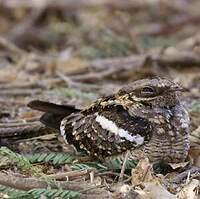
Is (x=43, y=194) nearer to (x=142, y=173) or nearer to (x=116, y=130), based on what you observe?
(x=142, y=173)

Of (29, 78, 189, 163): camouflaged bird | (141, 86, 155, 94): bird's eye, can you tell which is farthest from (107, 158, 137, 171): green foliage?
(141, 86, 155, 94): bird's eye

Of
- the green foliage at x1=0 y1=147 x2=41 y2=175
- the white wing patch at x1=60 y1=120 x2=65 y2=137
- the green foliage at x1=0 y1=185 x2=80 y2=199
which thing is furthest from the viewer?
the white wing patch at x1=60 y1=120 x2=65 y2=137

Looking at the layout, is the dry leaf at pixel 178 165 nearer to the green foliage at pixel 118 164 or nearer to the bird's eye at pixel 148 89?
the green foliage at pixel 118 164

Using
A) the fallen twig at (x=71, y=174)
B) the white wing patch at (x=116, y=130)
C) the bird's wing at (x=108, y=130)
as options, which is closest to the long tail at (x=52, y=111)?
the bird's wing at (x=108, y=130)

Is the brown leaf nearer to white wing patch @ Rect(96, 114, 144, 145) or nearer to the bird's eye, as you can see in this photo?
white wing patch @ Rect(96, 114, 144, 145)

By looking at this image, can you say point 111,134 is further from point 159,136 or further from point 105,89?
point 105,89

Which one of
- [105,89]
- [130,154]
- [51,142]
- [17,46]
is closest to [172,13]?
[17,46]

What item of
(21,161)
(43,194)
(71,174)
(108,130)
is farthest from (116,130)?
(43,194)
